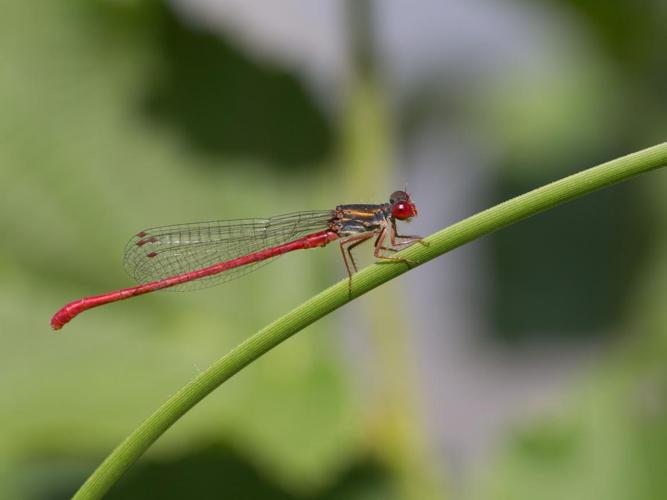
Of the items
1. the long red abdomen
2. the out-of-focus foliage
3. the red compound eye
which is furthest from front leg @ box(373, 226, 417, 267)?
the out-of-focus foliage

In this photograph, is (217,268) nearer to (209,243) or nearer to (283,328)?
(209,243)

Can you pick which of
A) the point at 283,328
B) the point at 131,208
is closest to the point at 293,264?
the point at 131,208

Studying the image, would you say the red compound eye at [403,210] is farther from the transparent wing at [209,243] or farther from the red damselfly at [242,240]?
the transparent wing at [209,243]

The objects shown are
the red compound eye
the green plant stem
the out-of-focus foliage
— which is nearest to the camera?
the green plant stem

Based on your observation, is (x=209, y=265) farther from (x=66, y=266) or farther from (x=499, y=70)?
(x=499, y=70)

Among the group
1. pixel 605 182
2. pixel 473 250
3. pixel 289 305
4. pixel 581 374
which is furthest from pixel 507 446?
pixel 605 182

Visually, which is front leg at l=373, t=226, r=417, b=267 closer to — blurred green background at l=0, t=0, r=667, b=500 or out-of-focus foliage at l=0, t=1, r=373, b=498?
blurred green background at l=0, t=0, r=667, b=500
